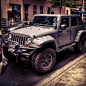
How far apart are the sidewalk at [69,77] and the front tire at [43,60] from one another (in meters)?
0.34

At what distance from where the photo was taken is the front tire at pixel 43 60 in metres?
4.85

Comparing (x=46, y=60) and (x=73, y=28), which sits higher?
(x=73, y=28)

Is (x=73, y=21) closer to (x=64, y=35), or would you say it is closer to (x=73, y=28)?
(x=73, y=28)

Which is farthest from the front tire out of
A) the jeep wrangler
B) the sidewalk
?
the sidewalk

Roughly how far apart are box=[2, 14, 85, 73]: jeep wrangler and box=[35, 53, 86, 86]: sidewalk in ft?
1.52

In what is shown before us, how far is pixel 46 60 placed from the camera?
16.9ft

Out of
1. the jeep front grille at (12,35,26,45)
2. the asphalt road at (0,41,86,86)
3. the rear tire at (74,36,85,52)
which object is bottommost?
the asphalt road at (0,41,86,86)

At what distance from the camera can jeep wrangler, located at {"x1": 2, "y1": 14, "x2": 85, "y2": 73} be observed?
16.0 feet

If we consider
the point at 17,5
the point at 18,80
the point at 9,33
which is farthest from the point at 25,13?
the point at 18,80

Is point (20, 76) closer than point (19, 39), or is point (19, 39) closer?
point (20, 76)

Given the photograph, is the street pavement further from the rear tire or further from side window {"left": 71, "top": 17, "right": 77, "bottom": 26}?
side window {"left": 71, "top": 17, "right": 77, "bottom": 26}

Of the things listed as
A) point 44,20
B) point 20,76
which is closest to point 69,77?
point 20,76

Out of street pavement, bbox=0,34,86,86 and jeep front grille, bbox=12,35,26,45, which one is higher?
jeep front grille, bbox=12,35,26,45

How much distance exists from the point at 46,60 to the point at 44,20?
1.93 m
